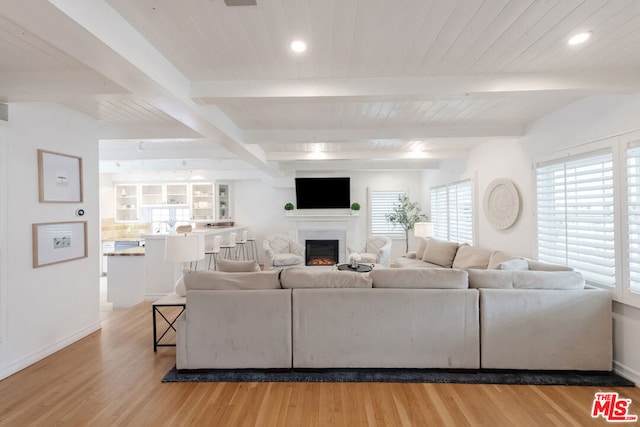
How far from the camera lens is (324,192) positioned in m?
8.00

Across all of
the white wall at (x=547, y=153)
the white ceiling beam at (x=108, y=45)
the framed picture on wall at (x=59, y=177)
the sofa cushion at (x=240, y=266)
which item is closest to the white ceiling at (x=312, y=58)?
the white ceiling beam at (x=108, y=45)

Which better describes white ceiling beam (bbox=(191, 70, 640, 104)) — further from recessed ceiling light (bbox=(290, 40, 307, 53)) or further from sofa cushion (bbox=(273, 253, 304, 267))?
sofa cushion (bbox=(273, 253, 304, 267))

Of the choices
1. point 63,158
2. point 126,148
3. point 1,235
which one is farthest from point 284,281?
point 126,148

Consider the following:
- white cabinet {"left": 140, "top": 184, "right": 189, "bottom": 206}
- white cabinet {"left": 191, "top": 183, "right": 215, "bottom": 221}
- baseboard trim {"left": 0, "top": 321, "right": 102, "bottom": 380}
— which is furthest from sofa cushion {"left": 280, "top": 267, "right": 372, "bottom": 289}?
white cabinet {"left": 140, "top": 184, "right": 189, "bottom": 206}

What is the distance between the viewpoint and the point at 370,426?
2.18m

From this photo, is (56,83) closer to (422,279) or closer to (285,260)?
(422,279)

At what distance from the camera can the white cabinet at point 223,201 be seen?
8.45 metres

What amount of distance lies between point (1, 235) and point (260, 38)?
3002 millimetres

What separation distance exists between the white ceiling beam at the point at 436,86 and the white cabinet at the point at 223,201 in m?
6.03

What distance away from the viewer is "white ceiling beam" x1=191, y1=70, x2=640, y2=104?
2588 millimetres

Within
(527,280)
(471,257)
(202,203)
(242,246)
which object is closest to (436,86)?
(527,280)

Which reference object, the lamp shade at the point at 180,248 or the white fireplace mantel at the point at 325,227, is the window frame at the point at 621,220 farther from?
the white fireplace mantel at the point at 325,227

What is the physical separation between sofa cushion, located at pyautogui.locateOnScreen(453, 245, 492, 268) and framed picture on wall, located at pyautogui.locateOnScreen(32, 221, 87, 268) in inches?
202

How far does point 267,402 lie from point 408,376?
1272 mm
